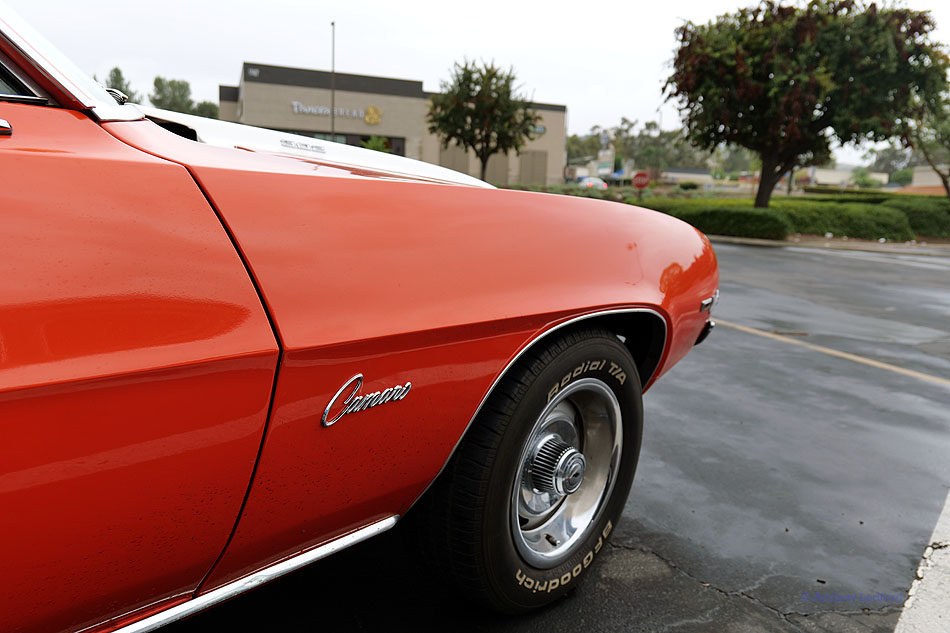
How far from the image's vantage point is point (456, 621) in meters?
1.95

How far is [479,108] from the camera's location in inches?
1259

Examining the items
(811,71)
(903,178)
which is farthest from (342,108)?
(903,178)

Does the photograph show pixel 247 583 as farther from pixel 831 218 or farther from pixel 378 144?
pixel 378 144

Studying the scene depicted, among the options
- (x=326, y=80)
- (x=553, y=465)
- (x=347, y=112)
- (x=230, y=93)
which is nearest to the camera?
(x=553, y=465)

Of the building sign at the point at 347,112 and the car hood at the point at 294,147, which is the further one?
the building sign at the point at 347,112

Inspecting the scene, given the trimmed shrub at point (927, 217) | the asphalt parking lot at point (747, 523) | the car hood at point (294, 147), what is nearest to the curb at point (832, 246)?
the trimmed shrub at point (927, 217)

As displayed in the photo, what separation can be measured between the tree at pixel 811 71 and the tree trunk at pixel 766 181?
0.09m

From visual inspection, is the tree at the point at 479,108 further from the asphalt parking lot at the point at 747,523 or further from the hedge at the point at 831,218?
the asphalt parking lot at the point at 747,523

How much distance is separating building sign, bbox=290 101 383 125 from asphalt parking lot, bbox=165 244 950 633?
41.5m

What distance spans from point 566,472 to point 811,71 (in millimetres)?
21964

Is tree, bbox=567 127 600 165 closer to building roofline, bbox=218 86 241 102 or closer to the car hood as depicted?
building roofline, bbox=218 86 241 102

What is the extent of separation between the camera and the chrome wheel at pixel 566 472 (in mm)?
1934

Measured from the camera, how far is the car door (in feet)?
3.17

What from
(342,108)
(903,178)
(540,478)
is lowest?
(540,478)
